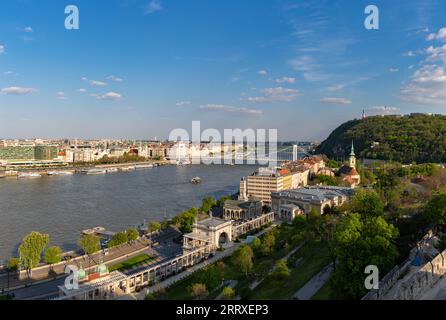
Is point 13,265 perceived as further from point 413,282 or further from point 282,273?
point 413,282

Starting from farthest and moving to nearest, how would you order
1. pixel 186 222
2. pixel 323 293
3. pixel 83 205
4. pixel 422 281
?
1. pixel 83 205
2. pixel 186 222
3. pixel 323 293
4. pixel 422 281

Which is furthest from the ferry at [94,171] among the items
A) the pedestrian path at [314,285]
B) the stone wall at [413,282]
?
the stone wall at [413,282]

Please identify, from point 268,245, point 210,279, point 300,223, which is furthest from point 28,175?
point 210,279

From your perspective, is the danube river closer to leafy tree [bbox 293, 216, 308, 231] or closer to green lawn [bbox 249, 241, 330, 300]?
leafy tree [bbox 293, 216, 308, 231]

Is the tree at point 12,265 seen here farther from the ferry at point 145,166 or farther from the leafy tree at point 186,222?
the ferry at point 145,166

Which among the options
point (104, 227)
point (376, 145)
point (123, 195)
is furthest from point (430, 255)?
point (376, 145)
